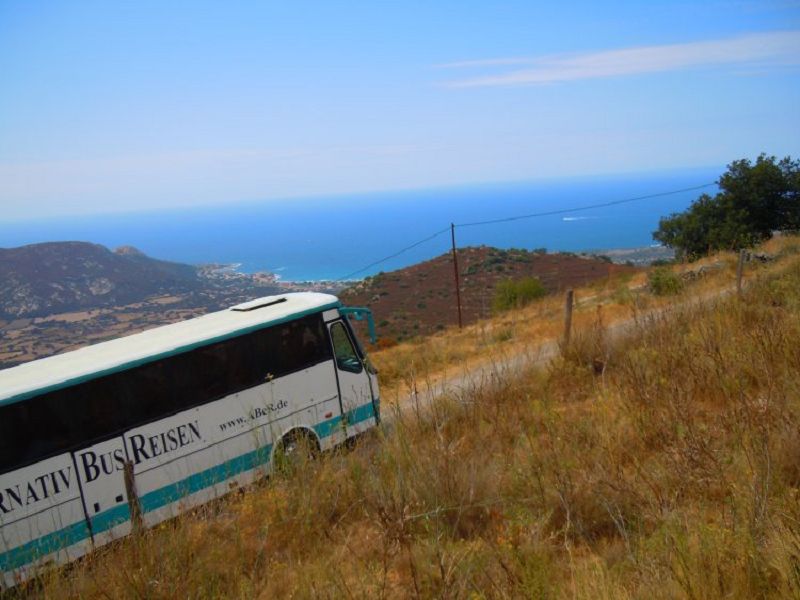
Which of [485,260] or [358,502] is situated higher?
A: [358,502]

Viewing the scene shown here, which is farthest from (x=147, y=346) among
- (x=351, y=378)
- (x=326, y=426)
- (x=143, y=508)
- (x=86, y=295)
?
(x=86, y=295)

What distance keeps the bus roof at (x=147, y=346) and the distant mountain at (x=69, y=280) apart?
4663cm

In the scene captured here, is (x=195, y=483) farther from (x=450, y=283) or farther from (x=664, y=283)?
(x=450, y=283)

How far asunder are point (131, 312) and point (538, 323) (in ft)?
123

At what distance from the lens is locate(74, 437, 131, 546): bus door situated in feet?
24.5

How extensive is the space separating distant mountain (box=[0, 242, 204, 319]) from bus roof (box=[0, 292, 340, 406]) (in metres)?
46.6

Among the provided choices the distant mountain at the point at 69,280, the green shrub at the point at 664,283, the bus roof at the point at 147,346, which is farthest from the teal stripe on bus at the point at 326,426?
the distant mountain at the point at 69,280

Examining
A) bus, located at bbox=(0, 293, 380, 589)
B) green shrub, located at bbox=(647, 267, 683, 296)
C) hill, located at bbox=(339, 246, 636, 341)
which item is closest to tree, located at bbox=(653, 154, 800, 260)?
hill, located at bbox=(339, 246, 636, 341)

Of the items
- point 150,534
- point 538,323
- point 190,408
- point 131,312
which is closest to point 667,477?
point 150,534

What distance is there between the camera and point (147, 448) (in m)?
7.98

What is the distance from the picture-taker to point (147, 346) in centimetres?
Result: 845

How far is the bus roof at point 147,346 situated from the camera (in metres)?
7.34

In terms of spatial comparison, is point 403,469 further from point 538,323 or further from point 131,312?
point 131,312

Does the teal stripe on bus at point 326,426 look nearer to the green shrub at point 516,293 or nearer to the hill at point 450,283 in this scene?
the green shrub at point 516,293
